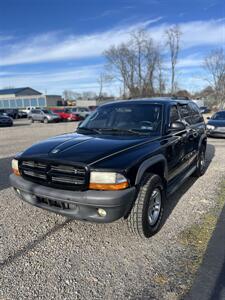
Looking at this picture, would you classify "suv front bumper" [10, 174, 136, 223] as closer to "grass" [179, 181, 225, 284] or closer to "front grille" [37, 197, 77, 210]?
"front grille" [37, 197, 77, 210]

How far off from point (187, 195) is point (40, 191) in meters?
2.94

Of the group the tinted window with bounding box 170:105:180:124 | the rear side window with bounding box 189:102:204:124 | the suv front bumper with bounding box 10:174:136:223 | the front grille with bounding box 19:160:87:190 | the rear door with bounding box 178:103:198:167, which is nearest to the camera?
the suv front bumper with bounding box 10:174:136:223

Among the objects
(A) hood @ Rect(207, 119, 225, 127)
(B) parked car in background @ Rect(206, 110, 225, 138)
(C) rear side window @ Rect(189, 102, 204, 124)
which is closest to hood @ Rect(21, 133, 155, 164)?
(C) rear side window @ Rect(189, 102, 204, 124)

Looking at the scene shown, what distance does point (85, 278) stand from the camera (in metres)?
2.70

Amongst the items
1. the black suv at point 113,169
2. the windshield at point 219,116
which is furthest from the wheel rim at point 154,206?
the windshield at point 219,116

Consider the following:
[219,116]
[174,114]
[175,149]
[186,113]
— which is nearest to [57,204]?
[175,149]

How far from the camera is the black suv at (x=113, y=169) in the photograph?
2891mm

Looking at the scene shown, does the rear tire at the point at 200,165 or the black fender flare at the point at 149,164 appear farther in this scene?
the rear tire at the point at 200,165

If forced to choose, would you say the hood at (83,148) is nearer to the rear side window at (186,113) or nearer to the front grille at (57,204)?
the front grille at (57,204)

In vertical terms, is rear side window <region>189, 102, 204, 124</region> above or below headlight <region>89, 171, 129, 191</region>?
above

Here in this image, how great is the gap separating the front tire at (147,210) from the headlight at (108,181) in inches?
16.2

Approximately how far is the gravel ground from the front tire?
0.16 metres

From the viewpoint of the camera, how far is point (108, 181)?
286cm

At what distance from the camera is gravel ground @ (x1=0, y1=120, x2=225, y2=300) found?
99.4 inches
